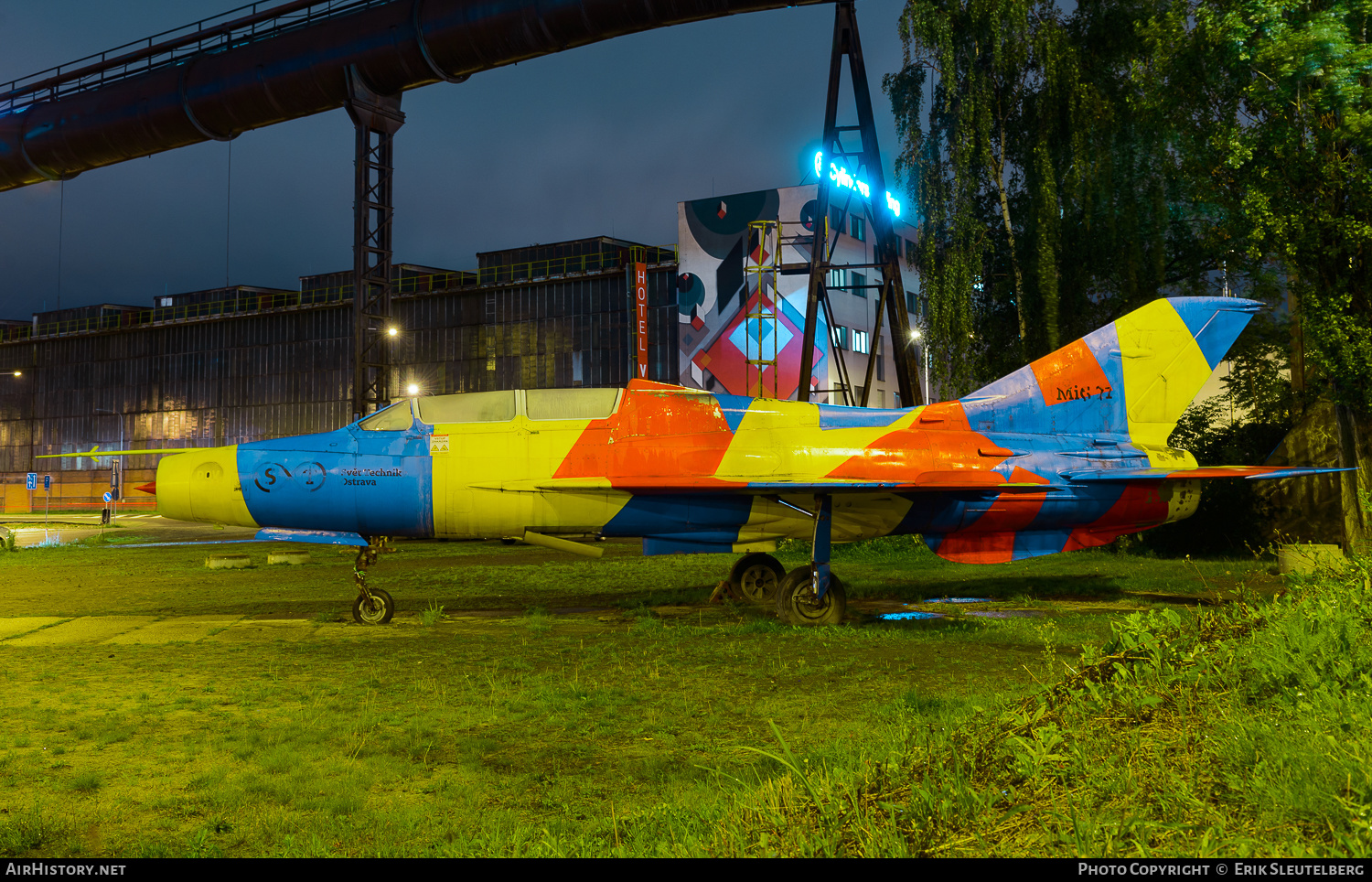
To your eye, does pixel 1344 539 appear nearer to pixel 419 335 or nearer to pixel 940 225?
pixel 940 225

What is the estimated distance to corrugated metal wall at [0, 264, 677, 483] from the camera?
51438 mm

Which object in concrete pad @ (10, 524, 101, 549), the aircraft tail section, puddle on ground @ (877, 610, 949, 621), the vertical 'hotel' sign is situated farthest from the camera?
the vertical 'hotel' sign

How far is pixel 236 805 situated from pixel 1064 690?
4764 mm

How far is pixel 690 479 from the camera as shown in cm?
1138

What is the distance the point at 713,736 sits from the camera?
20.4ft

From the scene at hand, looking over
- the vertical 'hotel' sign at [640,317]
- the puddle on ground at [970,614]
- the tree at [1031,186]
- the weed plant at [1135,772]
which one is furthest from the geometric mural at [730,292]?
the weed plant at [1135,772]

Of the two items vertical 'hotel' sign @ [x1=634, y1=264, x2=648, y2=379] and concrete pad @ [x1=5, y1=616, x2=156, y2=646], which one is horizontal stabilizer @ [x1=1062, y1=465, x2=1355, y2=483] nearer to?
concrete pad @ [x1=5, y1=616, x2=156, y2=646]

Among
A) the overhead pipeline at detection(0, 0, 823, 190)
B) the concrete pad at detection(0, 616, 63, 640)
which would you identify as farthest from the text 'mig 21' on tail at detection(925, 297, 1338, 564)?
the overhead pipeline at detection(0, 0, 823, 190)

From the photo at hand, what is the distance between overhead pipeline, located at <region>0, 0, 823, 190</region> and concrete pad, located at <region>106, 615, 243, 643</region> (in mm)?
22163

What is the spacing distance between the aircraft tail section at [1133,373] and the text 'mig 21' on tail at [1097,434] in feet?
0.05

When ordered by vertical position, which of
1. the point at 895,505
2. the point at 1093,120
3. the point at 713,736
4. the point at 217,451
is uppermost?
the point at 1093,120

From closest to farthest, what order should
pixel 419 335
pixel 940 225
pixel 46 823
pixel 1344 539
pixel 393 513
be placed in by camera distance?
pixel 46 823
pixel 393 513
pixel 1344 539
pixel 940 225
pixel 419 335

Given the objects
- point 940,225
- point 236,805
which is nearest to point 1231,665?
point 236,805

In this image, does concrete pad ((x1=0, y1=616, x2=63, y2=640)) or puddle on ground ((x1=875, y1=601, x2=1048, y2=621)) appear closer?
concrete pad ((x1=0, y1=616, x2=63, y2=640))
